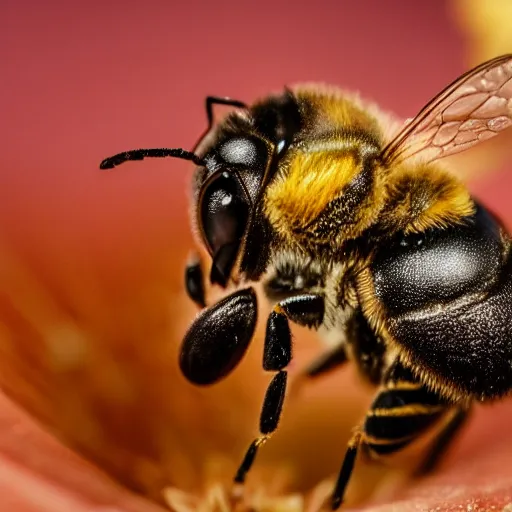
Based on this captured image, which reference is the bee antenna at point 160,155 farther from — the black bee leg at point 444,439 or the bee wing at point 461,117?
the black bee leg at point 444,439

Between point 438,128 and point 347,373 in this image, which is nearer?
point 438,128

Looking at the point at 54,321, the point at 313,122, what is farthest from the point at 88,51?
the point at 313,122

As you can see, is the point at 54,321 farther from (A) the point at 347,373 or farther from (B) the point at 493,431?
(B) the point at 493,431

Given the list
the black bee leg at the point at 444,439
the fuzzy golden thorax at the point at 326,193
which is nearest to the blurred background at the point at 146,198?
the black bee leg at the point at 444,439

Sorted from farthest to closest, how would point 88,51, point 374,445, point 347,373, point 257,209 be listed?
point 88,51, point 347,373, point 374,445, point 257,209

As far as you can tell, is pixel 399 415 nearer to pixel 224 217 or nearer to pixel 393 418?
pixel 393 418

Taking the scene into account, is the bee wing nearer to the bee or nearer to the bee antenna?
the bee
